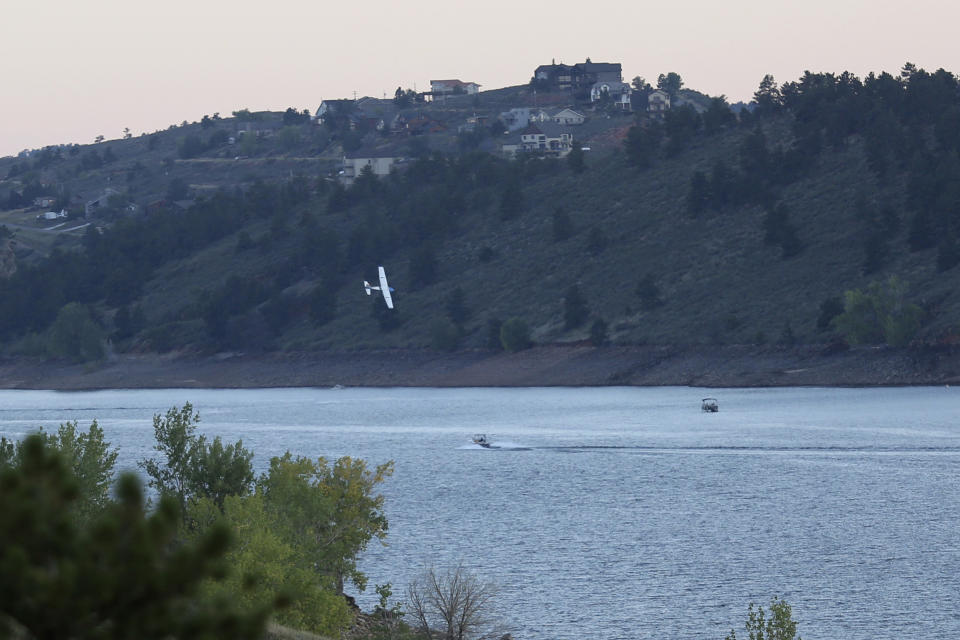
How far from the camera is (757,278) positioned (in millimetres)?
162875

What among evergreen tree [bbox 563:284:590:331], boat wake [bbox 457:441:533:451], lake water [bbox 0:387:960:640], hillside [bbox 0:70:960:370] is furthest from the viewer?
evergreen tree [bbox 563:284:590:331]

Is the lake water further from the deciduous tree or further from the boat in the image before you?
the deciduous tree

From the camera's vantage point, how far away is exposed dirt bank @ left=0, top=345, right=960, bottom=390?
139875 millimetres

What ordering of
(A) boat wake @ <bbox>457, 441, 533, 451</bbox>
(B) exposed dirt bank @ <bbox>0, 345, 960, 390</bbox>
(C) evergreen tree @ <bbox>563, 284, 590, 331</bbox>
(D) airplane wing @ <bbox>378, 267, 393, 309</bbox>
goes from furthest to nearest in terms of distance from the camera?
(D) airplane wing @ <bbox>378, 267, 393, 309</bbox>
(C) evergreen tree @ <bbox>563, 284, 590, 331</bbox>
(B) exposed dirt bank @ <bbox>0, 345, 960, 390</bbox>
(A) boat wake @ <bbox>457, 441, 533, 451</bbox>

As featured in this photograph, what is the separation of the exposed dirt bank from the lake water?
2942 mm

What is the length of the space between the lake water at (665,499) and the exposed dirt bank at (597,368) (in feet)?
9.65

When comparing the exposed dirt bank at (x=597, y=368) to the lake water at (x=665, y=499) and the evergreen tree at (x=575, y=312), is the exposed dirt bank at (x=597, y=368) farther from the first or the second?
the evergreen tree at (x=575, y=312)

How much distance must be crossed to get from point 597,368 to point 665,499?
7544 centimetres

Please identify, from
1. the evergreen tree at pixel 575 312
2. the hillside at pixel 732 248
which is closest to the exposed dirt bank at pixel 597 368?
the hillside at pixel 732 248

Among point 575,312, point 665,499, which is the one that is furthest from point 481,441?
point 575,312

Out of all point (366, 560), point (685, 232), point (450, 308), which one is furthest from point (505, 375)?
point (366, 560)

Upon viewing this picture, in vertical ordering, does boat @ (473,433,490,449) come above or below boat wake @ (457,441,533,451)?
above

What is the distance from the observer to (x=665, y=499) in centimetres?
8631

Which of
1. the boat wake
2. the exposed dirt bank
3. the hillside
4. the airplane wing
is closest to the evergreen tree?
the hillside
